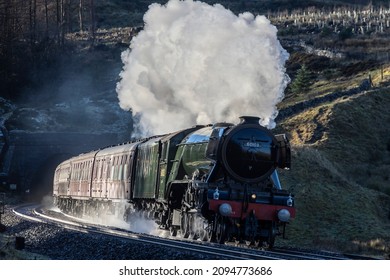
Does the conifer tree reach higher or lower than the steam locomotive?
higher

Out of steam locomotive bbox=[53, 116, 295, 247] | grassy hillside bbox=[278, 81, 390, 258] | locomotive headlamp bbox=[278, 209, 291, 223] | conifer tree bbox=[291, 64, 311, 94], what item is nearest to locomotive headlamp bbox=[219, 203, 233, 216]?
steam locomotive bbox=[53, 116, 295, 247]

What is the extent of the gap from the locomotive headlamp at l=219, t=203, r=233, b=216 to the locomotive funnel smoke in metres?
5.07

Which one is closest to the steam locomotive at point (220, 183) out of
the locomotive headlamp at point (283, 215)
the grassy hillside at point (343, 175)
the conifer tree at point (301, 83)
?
the locomotive headlamp at point (283, 215)

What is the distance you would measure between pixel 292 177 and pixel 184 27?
9070 millimetres

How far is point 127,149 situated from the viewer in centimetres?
2884

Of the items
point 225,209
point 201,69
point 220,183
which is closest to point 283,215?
point 225,209

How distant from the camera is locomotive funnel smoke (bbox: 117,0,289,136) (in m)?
24.2

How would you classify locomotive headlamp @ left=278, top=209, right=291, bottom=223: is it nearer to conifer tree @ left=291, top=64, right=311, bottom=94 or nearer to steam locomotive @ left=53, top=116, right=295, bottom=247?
steam locomotive @ left=53, top=116, right=295, bottom=247

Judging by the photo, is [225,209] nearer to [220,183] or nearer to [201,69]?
[220,183]

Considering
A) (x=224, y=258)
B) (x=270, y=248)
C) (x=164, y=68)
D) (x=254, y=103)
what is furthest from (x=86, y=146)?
(x=224, y=258)

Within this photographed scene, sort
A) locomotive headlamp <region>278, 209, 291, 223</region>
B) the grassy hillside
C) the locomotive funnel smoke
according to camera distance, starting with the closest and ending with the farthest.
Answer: locomotive headlamp <region>278, 209, 291, 223</region>
the locomotive funnel smoke
the grassy hillside

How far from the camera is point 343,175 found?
36.9 m

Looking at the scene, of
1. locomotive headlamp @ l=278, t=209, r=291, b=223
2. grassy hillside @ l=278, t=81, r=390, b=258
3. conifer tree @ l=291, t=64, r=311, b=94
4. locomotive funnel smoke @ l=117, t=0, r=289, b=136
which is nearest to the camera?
locomotive headlamp @ l=278, t=209, r=291, b=223

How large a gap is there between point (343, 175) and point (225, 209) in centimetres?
1894
